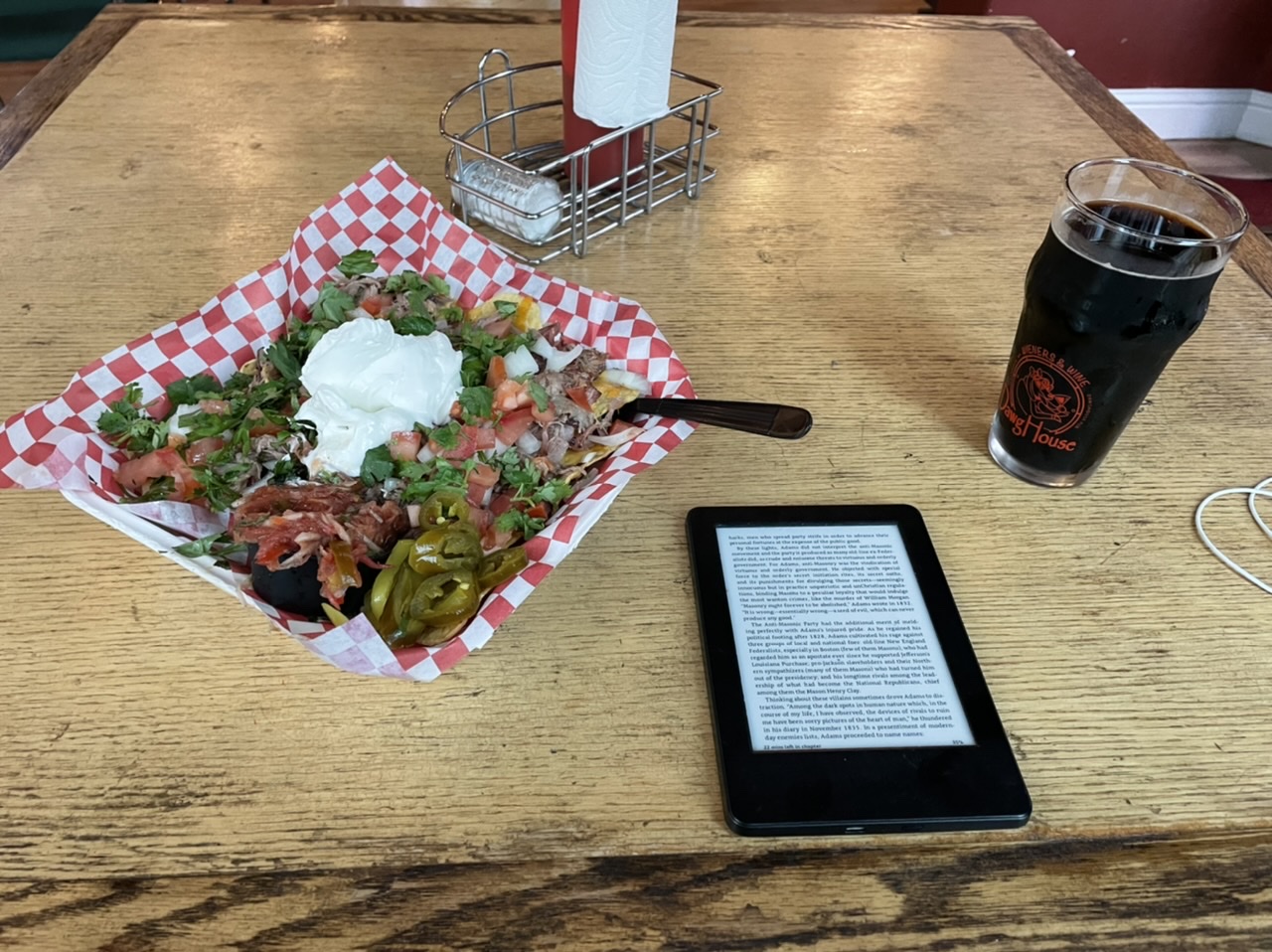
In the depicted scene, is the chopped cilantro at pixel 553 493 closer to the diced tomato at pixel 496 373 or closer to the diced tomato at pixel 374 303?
the diced tomato at pixel 496 373

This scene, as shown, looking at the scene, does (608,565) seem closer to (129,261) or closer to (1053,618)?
(1053,618)

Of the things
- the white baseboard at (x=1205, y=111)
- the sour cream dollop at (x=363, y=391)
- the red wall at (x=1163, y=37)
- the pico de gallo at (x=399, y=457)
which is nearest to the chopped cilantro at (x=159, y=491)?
the pico de gallo at (x=399, y=457)

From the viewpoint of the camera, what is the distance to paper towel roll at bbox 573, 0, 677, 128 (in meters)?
1.02

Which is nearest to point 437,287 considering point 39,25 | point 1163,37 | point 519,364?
point 519,364

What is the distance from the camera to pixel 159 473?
74cm

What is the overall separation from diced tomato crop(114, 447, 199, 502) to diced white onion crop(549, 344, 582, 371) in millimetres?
327

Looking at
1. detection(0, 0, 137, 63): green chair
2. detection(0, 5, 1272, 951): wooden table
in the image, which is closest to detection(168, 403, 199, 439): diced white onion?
detection(0, 5, 1272, 951): wooden table

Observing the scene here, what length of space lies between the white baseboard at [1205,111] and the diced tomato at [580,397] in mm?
3006

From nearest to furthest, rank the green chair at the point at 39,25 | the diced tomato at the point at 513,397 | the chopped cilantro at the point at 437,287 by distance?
1. the diced tomato at the point at 513,397
2. the chopped cilantro at the point at 437,287
3. the green chair at the point at 39,25

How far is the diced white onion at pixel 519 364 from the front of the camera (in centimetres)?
82

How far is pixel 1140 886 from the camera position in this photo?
0.57 meters

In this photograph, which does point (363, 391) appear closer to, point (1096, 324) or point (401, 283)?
point (401, 283)

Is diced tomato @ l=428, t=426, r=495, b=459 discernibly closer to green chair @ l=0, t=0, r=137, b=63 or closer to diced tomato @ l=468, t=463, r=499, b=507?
diced tomato @ l=468, t=463, r=499, b=507

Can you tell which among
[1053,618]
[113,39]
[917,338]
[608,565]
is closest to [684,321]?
[917,338]
